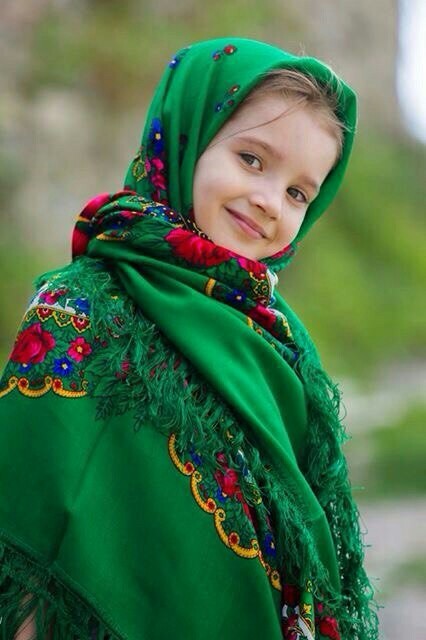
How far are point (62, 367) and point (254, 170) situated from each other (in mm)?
494

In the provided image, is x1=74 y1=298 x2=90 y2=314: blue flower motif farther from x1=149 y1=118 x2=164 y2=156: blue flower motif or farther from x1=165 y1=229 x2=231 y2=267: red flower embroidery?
x1=149 y1=118 x2=164 y2=156: blue flower motif

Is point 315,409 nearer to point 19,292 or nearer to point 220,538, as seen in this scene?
point 220,538

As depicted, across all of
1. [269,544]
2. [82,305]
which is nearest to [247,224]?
[82,305]

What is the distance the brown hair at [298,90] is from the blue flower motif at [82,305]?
0.47m

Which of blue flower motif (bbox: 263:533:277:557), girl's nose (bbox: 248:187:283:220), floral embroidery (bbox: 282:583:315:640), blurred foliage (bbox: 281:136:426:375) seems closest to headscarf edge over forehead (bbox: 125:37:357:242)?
girl's nose (bbox: 248:187:283:220)

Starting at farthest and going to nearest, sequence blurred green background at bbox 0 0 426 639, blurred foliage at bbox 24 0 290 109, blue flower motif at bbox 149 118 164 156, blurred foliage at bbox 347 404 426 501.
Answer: blurred foliage at bbox 24 0 290 109, blurred green background at bbox 0 0 426 639, blurred foliage at bbox 347 404 426 501, blue flower motif at bbox 149 118 164 156

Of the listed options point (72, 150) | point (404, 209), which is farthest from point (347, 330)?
point (72, 150)

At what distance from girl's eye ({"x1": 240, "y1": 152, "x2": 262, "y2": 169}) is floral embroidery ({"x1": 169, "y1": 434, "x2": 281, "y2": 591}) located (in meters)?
0.51

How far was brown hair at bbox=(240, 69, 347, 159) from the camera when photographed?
1.80 meters

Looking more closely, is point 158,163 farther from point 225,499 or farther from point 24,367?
point 225,499

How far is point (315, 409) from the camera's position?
185 cm

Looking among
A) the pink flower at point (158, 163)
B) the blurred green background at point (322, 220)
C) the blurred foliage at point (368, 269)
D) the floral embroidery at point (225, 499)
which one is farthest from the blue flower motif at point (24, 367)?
the blurred foliage at point (368, 269)

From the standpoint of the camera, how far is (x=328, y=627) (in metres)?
1.76

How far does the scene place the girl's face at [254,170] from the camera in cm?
176
